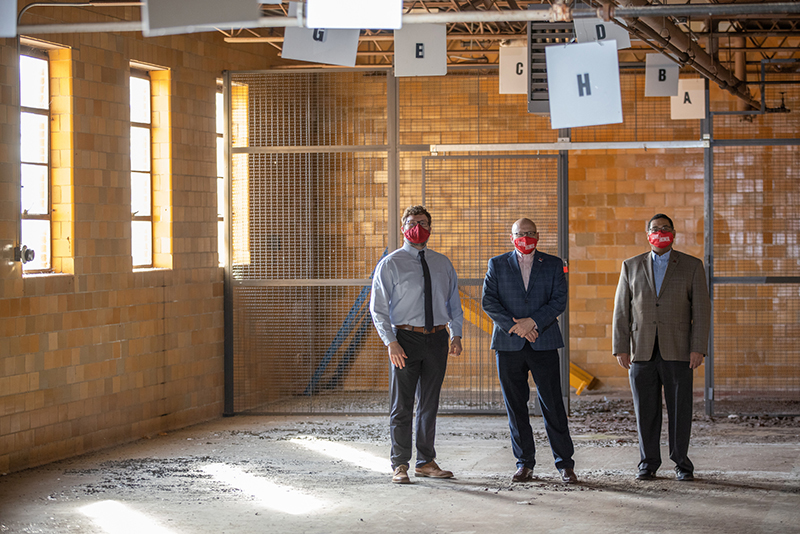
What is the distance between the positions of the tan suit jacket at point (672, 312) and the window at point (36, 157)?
406 centimetres

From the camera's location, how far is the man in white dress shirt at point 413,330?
5.39 metres

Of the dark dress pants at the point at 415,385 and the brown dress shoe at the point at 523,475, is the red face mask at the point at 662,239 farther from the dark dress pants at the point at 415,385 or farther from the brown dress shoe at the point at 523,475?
the brown dress shoe at the point at 523,475

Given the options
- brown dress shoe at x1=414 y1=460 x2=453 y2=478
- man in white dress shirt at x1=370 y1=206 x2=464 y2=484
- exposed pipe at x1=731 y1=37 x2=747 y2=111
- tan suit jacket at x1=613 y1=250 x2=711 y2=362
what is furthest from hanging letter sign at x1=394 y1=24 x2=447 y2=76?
exposed pipe at x1=731 y1=37 x2=747 y2=111

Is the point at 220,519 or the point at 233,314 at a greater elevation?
the point at 233,314

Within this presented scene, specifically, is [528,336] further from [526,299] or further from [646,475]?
[646,475]

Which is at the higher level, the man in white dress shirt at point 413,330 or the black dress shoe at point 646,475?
the man in white dress shirt at point 413,330

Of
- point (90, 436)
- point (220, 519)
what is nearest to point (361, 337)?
point (90, 436)

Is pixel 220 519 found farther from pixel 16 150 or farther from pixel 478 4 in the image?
pixel 478 4

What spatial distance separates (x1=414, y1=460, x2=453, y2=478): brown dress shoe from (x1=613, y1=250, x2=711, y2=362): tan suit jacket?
4.36 feet

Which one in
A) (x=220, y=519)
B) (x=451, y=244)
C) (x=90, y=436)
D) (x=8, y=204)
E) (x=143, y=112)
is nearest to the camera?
(x=220, y=519)

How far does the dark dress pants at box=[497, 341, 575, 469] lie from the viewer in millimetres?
5320

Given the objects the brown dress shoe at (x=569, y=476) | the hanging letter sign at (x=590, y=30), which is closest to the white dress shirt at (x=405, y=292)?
the brown dress shoe at (x=569, y=476)

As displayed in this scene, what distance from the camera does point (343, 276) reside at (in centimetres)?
812

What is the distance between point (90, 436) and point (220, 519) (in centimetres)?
233
